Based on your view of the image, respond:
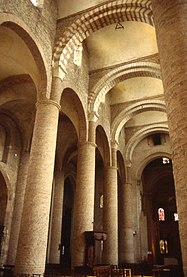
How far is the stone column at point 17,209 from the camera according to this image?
14336mm

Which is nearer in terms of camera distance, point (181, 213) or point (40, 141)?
point (181, 213)

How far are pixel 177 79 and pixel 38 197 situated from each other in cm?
558

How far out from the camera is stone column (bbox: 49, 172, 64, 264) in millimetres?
17312

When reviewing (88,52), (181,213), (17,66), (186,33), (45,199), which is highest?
(88,52)

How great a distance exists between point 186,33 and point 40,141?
226 inches

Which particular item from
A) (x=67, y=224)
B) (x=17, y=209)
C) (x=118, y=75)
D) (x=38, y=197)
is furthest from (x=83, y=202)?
(x=67, y=224)

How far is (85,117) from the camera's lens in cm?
1401

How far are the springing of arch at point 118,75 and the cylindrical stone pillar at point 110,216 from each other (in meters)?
4.62

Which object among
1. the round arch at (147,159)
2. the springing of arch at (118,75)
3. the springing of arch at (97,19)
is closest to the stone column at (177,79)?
the springing of arch at (97,19)

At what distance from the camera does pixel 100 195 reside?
24.4 m

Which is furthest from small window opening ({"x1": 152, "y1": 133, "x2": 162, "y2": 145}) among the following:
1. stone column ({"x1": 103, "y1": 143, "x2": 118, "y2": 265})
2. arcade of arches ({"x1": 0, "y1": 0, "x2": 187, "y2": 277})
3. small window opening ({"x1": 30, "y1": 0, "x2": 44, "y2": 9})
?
small window opening ({"x1": 30, "y1": 0, "x2": 44, "y2": 9})

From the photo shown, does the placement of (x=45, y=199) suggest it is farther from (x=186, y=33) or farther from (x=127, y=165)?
(x=127, y=165)

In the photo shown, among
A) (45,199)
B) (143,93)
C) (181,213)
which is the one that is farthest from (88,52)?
(181,213)

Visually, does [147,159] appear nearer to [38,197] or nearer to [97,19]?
[97,19]
